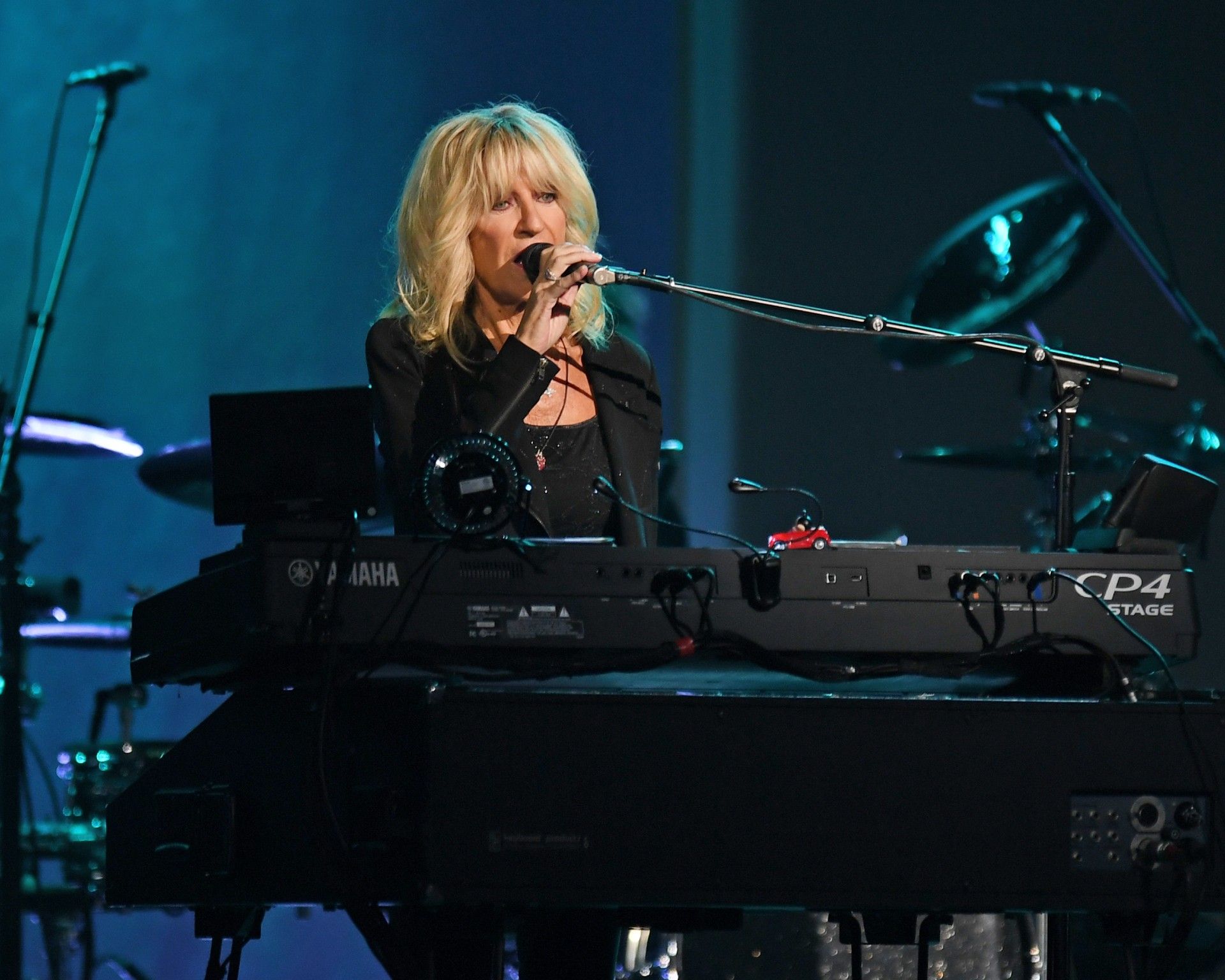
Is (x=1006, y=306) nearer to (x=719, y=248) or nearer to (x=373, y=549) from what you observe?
(x=719, y=248)

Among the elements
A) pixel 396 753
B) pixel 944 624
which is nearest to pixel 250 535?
pixel 396 753

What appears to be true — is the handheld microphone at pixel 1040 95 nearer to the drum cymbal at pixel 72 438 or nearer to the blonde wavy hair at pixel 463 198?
the blonde wavy hair at pixel 463 198

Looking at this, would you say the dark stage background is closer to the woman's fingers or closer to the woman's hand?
the woman's hand

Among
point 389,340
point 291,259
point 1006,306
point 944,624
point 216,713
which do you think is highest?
point 291,259

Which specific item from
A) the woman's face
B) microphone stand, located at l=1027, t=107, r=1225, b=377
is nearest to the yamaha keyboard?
the woman's face

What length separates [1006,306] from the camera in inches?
127

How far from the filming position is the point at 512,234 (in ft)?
7.26

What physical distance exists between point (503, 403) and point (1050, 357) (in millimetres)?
685

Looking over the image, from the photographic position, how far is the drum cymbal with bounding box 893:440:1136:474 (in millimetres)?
3146

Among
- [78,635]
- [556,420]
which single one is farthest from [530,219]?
[78,635]

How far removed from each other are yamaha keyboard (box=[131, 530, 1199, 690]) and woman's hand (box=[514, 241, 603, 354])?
0.42 meters

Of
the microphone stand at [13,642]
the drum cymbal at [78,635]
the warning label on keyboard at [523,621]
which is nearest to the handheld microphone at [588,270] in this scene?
the warning label on keyboard at [523,621]

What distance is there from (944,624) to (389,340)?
3.08 feet

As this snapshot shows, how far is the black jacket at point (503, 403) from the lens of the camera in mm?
1883
